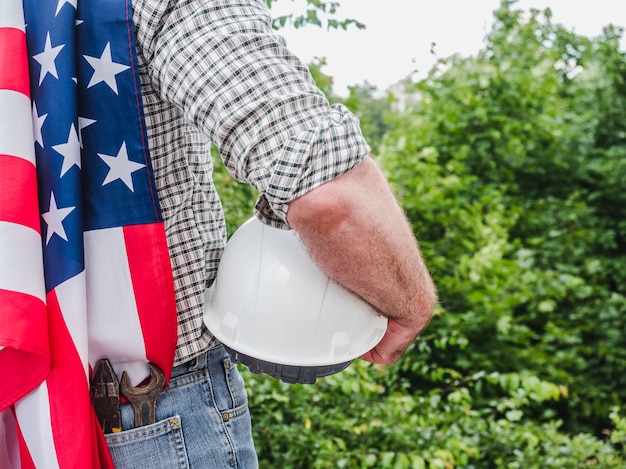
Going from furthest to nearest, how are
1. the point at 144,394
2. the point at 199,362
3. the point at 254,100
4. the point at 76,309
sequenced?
the point at 199,362
the point at 144,394
the point at 76,309
the point at 254,100

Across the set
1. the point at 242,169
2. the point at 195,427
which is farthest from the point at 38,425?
the point at 242,169

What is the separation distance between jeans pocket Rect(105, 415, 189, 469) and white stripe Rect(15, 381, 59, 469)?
0.41 ft

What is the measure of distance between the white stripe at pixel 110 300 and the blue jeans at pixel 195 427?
0.40 feet

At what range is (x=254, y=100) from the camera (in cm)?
93

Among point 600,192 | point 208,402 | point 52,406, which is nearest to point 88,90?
point 52,406

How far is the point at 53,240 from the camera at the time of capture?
102 cm

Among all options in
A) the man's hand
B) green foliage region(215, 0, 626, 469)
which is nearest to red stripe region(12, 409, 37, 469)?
the man's hand

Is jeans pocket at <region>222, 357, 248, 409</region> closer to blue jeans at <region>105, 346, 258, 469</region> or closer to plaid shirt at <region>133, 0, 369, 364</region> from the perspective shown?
blue jeans at <region>105, 346, 258, 469</region>

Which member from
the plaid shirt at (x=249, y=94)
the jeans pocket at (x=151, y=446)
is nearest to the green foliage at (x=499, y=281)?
the jeans pocket at (x=151, y=446)

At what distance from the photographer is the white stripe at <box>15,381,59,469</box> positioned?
3.32 ft

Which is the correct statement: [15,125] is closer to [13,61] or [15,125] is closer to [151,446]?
[13,61]

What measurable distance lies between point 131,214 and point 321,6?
6.05ft

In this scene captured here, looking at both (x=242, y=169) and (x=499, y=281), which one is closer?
(x=242, y=169)

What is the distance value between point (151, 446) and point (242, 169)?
555 millimetres
